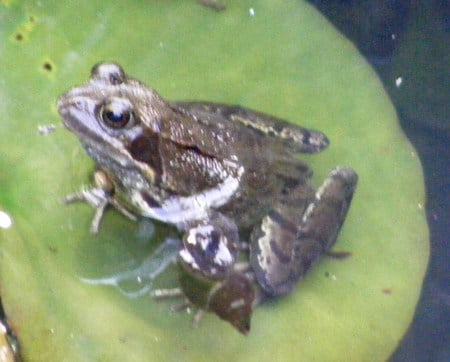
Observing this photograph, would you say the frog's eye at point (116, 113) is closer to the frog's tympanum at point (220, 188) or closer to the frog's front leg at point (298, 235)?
the frog's tympanum at point (220, 188)

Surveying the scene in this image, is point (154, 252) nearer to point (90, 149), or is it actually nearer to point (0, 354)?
point (90, 149)

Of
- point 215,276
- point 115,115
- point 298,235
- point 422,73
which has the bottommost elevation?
point 215,276

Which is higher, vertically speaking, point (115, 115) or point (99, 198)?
point (115, 115)

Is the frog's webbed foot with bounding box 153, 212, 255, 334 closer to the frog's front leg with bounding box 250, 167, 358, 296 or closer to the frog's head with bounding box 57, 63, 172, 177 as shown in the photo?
the frog's front leg with bounding box 250, 167, 358, 296

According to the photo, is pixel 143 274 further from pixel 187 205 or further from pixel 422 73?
pixel 422 73

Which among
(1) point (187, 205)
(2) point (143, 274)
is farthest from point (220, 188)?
(2) point (143, 274)

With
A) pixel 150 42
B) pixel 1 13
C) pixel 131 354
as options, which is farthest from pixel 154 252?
pixel 1 13
